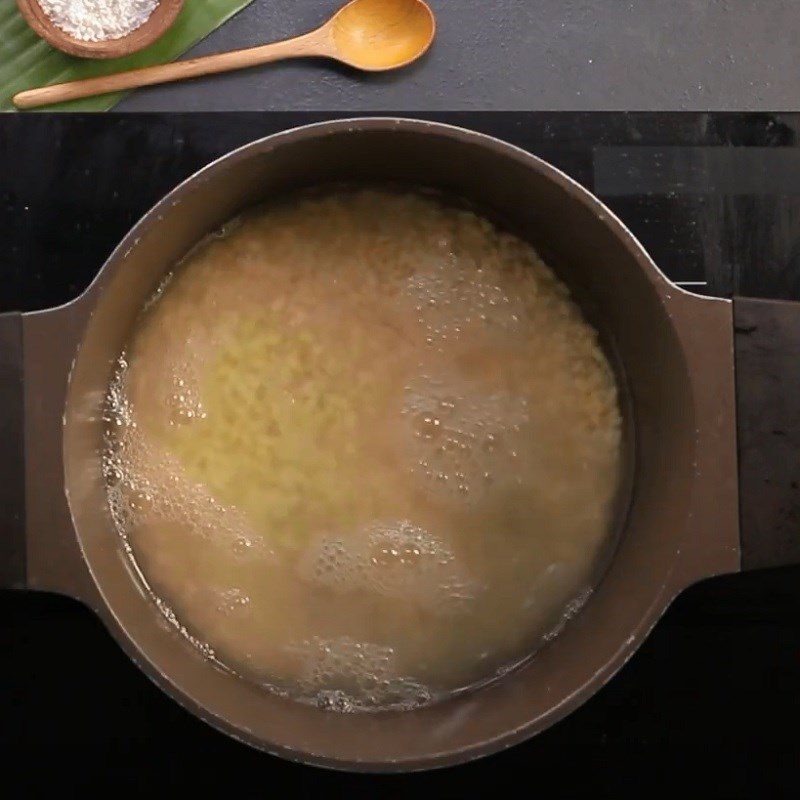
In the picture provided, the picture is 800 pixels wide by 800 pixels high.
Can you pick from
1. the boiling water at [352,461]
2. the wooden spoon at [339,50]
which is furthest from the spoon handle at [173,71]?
the boiling water at [352,461]

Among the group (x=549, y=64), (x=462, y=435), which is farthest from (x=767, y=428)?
(x=549, y=64)

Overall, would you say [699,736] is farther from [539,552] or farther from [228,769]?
[228,769]

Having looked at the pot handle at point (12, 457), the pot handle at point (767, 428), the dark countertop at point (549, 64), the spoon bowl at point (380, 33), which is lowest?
the pot handle at point (767, 428)

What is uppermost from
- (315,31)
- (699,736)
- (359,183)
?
(315,31)

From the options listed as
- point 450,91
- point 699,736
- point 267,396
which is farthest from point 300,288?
point 699,736

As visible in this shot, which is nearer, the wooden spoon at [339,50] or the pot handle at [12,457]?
the pot handle at [12,457]

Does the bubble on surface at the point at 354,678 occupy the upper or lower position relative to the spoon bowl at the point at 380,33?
lower

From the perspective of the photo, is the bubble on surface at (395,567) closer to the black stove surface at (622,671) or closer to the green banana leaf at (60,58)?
the black stove surface at (622,671)
